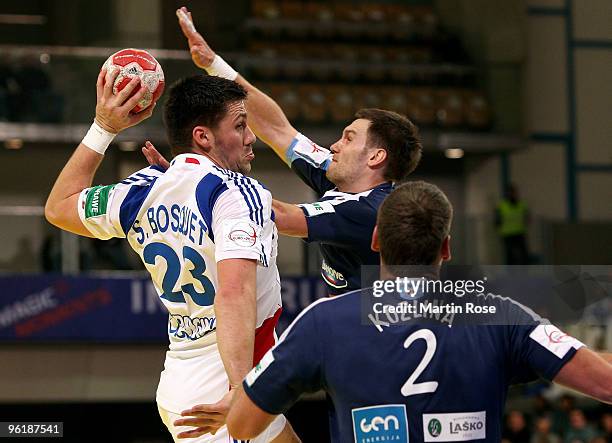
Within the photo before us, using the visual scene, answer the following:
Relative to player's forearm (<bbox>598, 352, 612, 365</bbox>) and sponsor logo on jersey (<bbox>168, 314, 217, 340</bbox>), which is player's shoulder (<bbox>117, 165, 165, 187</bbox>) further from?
player's forearm (<bbox>598, 352, 612, 365</bbox>)

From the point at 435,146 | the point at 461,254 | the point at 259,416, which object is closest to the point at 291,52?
the point at 435,146

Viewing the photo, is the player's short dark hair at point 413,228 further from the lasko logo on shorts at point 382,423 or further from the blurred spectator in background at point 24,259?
the blurred spectator in background at point 24,259

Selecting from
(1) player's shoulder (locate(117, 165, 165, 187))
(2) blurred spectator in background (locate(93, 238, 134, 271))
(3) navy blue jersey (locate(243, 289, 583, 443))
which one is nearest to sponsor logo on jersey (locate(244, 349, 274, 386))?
(3) navy blue jersey (locate(243, 289, 583, 443))

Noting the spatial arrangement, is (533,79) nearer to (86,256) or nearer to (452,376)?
(86,256)

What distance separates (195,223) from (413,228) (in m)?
1.18

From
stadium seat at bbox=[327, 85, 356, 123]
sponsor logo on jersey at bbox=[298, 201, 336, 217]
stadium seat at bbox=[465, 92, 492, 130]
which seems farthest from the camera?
stadium seat at bbox=[465, 92, 492, 130]

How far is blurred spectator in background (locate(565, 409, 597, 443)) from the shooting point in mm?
12992

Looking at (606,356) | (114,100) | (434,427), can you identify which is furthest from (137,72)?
(606,356)

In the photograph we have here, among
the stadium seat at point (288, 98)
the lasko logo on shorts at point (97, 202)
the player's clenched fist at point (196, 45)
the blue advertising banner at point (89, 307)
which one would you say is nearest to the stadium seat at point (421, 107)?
the stadium seat at point (288, 98)

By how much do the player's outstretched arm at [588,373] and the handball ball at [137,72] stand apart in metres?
2.12

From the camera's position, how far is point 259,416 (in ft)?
9.67

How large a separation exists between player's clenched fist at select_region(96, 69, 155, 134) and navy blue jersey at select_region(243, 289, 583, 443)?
158cm

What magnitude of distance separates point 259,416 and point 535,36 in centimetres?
1712

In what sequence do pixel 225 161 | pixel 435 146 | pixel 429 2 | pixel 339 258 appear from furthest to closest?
pixel 429 2 < pixel 435 146 < pixel 339 258 < pixel 225 161
